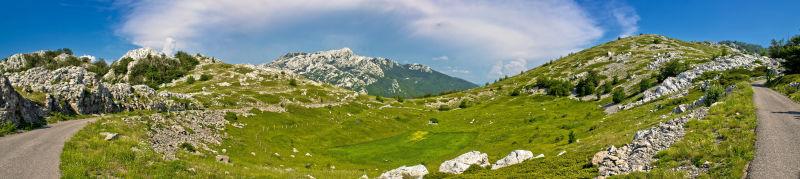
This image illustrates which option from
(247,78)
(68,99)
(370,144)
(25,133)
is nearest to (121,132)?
(25,133)

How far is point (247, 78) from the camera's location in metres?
196

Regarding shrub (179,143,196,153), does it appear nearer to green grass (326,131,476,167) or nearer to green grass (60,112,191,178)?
green grass (60,112,191,178)

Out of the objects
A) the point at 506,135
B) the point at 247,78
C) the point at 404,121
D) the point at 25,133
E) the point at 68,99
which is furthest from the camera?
the point at 247,78

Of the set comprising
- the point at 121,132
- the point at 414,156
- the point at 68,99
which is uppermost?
the point at 68,99

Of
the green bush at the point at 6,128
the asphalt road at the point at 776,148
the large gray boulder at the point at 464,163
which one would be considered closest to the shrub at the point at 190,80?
the green bush at the point at 6,128

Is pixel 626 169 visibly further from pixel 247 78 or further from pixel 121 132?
pixel 247 78

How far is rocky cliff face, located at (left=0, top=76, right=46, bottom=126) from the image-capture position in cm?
4597

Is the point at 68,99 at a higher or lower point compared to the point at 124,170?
higher

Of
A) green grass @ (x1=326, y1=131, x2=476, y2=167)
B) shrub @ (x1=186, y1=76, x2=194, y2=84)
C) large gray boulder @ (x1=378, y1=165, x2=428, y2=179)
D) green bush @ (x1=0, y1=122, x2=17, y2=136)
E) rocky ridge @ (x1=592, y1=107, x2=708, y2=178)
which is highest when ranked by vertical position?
shrub @ (x1=186, y1=76, x2=194, y2=84)

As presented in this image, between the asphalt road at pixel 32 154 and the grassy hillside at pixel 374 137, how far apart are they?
942mm

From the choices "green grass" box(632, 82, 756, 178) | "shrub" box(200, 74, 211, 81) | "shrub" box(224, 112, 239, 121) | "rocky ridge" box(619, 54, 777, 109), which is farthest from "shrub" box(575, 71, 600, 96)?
"shrub" box(200, 74, 211, 81)

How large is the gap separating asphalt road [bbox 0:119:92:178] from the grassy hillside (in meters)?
0.94

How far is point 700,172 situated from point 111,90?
100.0 m

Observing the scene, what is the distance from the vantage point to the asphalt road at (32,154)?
87.1 ft
